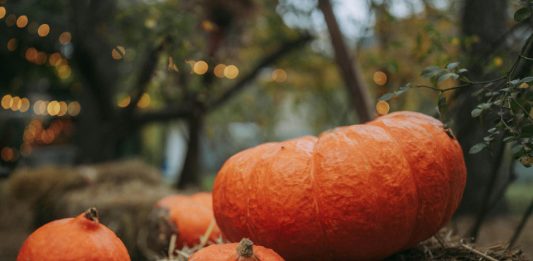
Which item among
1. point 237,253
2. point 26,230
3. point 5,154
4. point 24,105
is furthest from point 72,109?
point 237,253

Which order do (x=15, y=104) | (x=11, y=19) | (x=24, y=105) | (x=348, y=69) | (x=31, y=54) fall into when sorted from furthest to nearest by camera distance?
(x=24, y=105) < (x=15, y=104) < (x=31, y=54) < (x=11, y=19) < (x=348, y=69)

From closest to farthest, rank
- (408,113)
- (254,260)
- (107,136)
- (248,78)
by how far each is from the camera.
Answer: (254,260)
(408,113)
(107,136)
(248,78)

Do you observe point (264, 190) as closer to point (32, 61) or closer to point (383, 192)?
point (383, 192)

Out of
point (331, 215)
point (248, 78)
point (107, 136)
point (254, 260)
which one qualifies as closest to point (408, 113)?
point (331, 215)

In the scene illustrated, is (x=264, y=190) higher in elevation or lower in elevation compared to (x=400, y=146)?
lower

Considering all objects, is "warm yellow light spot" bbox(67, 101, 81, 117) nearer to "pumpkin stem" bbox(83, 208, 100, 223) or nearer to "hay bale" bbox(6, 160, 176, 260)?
"hay bale" bbox(6, 160, 176, 260)

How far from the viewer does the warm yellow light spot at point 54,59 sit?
7.56 m

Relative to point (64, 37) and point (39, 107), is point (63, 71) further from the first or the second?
point (39, 107)

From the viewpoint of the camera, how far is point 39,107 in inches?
513

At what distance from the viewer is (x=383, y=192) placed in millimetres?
1609

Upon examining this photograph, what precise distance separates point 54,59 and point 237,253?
732 centimetres

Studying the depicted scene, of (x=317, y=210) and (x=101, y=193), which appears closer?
(x=317, y=210)

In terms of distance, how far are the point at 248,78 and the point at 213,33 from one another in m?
1.05

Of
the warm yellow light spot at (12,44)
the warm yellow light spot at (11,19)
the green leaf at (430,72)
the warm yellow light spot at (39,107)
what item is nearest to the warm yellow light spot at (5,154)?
the warm yellow light spot at (12,44)
